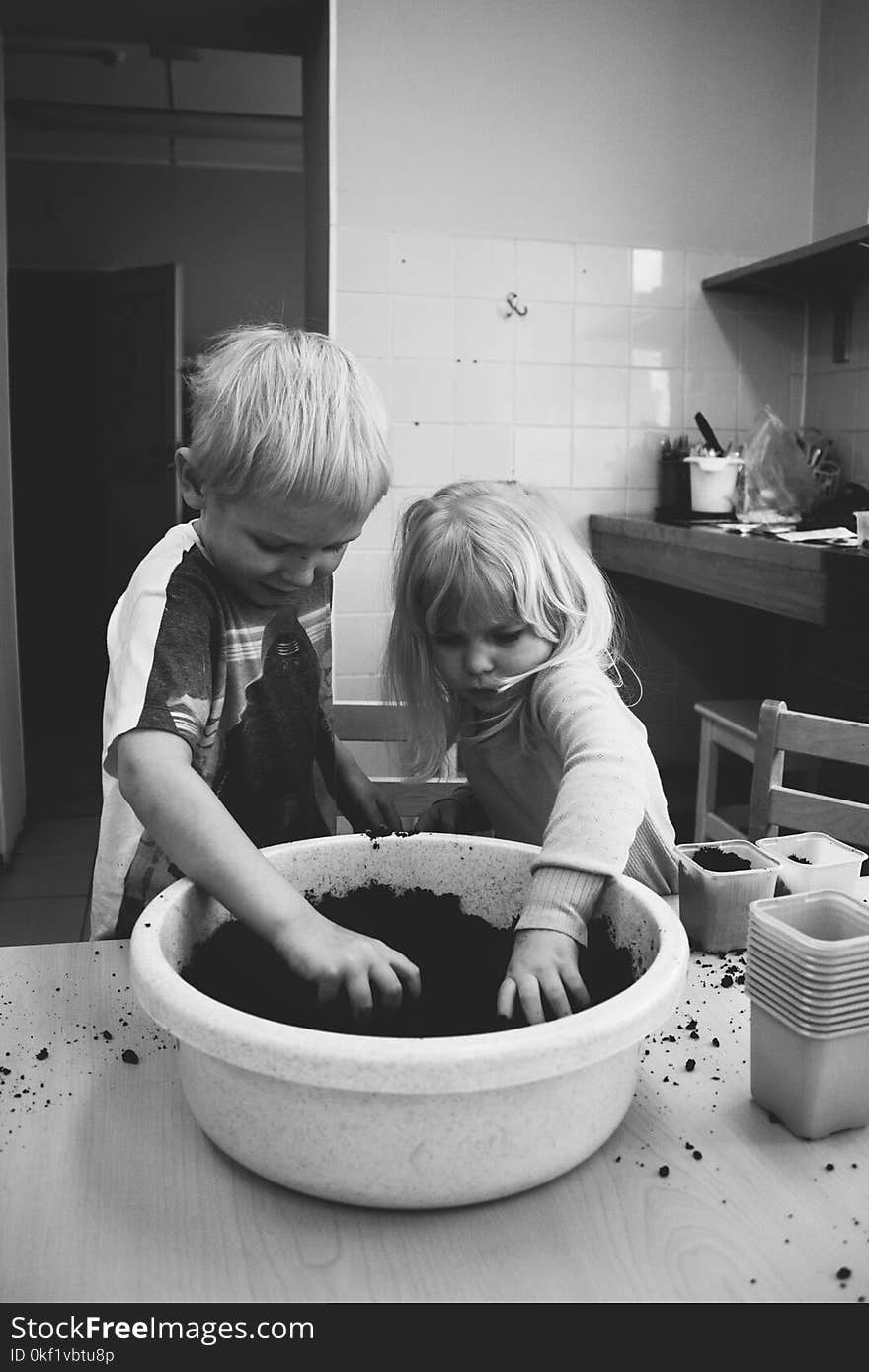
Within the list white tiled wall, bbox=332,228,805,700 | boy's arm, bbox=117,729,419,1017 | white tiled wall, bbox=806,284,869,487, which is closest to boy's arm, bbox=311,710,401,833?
boy's arm, bbox=117,729,419,1017

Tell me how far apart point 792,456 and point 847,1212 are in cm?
267

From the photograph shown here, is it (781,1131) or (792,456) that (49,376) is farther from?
(781,1131)

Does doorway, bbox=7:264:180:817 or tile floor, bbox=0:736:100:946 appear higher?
doorway, bbox=7:264:180:817

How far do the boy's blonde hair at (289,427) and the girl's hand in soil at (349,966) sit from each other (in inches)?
14.5

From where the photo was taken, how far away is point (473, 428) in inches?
118

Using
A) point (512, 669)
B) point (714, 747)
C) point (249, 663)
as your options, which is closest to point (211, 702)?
point (249, 663)

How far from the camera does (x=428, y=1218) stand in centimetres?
58

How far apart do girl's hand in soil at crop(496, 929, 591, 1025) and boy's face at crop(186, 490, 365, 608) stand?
377 millimetres

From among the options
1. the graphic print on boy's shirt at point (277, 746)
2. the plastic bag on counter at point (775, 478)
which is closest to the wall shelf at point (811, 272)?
the plastic bag on counter at point (775, 478)

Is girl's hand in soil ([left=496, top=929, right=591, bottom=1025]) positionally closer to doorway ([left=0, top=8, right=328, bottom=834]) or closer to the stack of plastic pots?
the stack of plastic pots

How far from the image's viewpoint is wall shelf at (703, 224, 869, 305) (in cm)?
260

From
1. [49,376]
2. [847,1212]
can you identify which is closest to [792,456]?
[847,1212]

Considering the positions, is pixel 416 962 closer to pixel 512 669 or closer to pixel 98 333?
pixel 512 669

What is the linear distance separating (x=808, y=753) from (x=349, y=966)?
92cm
